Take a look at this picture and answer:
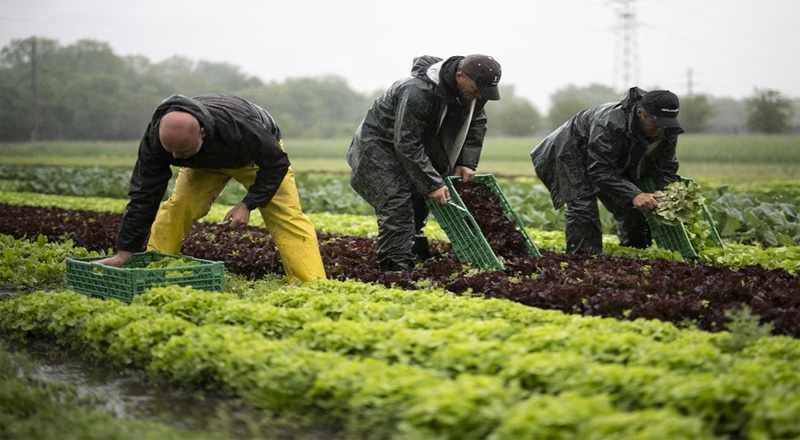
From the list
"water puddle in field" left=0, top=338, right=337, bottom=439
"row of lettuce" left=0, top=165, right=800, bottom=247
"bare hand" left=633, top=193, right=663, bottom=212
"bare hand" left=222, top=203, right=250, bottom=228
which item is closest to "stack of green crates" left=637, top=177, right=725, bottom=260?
→ "bare hand" left=633, top=193, right=663, bottom=212

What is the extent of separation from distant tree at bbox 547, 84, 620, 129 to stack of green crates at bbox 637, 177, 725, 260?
15994 millimetres

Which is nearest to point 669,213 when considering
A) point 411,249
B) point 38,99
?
point 411,249

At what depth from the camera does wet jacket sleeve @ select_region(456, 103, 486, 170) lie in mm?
8336

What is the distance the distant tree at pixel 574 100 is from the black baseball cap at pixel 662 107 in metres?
16.8

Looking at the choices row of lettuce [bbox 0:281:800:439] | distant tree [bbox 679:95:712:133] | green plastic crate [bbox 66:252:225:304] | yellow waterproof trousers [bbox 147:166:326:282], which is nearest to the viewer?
row of lettuce [bbox 0:281:800:439]

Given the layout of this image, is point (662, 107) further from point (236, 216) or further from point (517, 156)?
point (517, 156)

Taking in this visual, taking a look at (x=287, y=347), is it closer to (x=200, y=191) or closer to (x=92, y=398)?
(x=92, y=398)

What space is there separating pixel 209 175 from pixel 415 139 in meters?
1.81

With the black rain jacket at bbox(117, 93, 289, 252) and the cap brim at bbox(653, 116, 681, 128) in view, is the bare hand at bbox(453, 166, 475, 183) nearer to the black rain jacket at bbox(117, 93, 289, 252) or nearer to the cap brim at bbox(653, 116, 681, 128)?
the cap brim at bbox(653, 116, 681, 128)

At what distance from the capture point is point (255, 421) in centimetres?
435

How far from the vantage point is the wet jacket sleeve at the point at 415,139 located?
24.8ft

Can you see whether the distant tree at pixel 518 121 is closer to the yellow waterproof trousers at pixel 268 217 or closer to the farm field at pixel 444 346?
the farm field at pixel 444 346

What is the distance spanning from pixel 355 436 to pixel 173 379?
4.76 ft

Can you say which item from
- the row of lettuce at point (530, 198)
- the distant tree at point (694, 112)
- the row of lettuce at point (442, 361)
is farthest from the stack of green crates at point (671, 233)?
the distant tree at point (694, 112)
